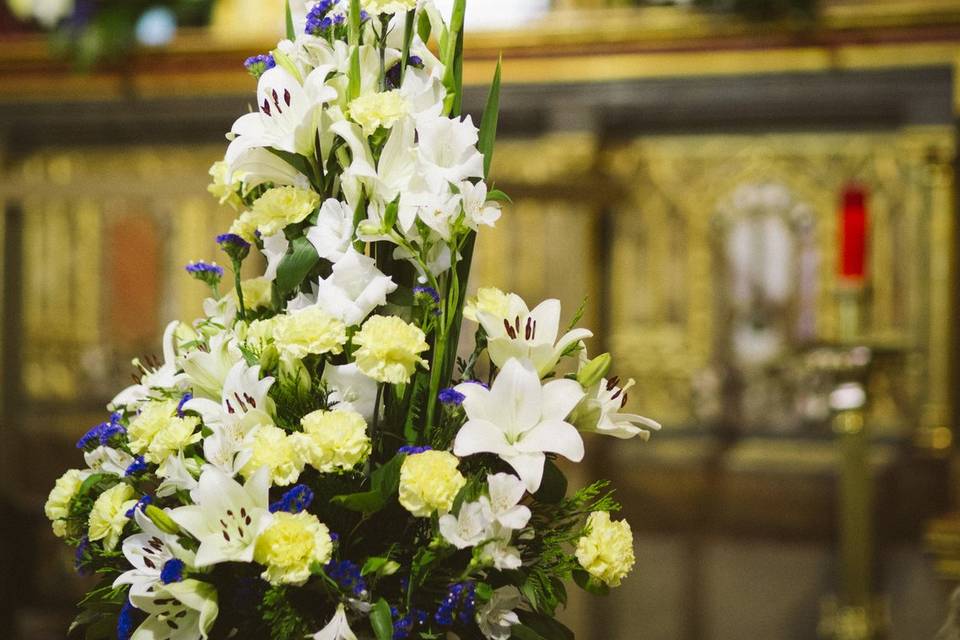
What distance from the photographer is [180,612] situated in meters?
0.81

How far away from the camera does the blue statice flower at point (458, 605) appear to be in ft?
2.45

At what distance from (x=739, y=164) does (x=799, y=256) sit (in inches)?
15.9

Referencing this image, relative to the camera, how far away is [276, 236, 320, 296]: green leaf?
2.69 ft

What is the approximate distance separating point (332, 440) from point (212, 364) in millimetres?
158

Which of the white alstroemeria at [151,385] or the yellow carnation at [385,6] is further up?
the yellow carnation at [385,6]

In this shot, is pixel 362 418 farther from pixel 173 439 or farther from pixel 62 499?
pixel 62 499

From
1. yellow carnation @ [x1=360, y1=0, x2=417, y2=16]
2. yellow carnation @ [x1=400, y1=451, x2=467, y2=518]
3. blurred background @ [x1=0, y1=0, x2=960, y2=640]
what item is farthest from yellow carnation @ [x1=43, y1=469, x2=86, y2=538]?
blurred background @ [x1=0, y1=0, x2=960, y2=640]

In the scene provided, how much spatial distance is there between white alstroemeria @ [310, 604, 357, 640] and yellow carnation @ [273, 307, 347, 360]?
0.58 ft

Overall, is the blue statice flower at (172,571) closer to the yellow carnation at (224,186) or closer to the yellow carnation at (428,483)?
the yellow carnation at (428,483)

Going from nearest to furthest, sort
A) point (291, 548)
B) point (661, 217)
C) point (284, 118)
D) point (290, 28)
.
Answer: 1. point (291, 548)
2. point (284, 118)
3. point (290, 28)
4. point (661, 217)

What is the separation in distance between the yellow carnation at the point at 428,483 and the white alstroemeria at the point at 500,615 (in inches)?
3.7

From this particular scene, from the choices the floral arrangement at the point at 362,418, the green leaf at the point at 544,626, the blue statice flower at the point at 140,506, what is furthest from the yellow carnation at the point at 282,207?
the green leaf at the point at 544,626

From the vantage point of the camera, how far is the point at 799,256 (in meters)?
4.04

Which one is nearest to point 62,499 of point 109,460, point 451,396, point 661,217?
point 109,460
